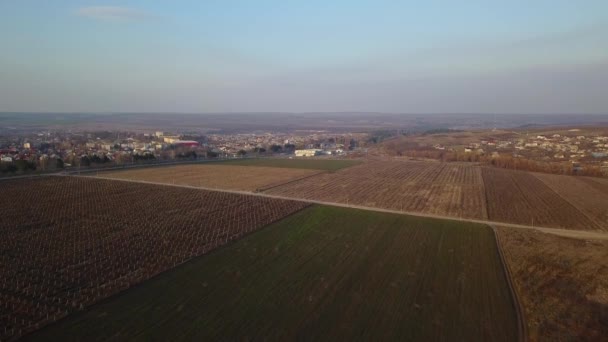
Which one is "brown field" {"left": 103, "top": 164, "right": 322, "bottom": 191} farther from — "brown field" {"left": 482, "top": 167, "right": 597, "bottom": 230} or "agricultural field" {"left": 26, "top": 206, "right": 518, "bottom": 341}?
"brown field" {"left": 482, "top": 167, "right": 597, "bottom": 230}

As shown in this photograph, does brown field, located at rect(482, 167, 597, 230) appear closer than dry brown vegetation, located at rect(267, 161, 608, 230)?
Yes

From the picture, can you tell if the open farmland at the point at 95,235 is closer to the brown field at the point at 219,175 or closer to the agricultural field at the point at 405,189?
the brown field at the point at 219,175

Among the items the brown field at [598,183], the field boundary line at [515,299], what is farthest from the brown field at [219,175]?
the brown field at [598,183]

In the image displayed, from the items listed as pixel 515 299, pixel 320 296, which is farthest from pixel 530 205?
pixel 320 296

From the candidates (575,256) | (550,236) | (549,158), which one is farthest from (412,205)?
(549,158)

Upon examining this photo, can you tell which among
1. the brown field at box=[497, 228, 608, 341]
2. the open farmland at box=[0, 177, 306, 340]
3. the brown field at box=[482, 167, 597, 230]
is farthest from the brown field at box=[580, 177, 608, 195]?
the open farmland at box=[0, 177, 306, 340]

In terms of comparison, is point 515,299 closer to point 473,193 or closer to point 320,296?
point 320,296
